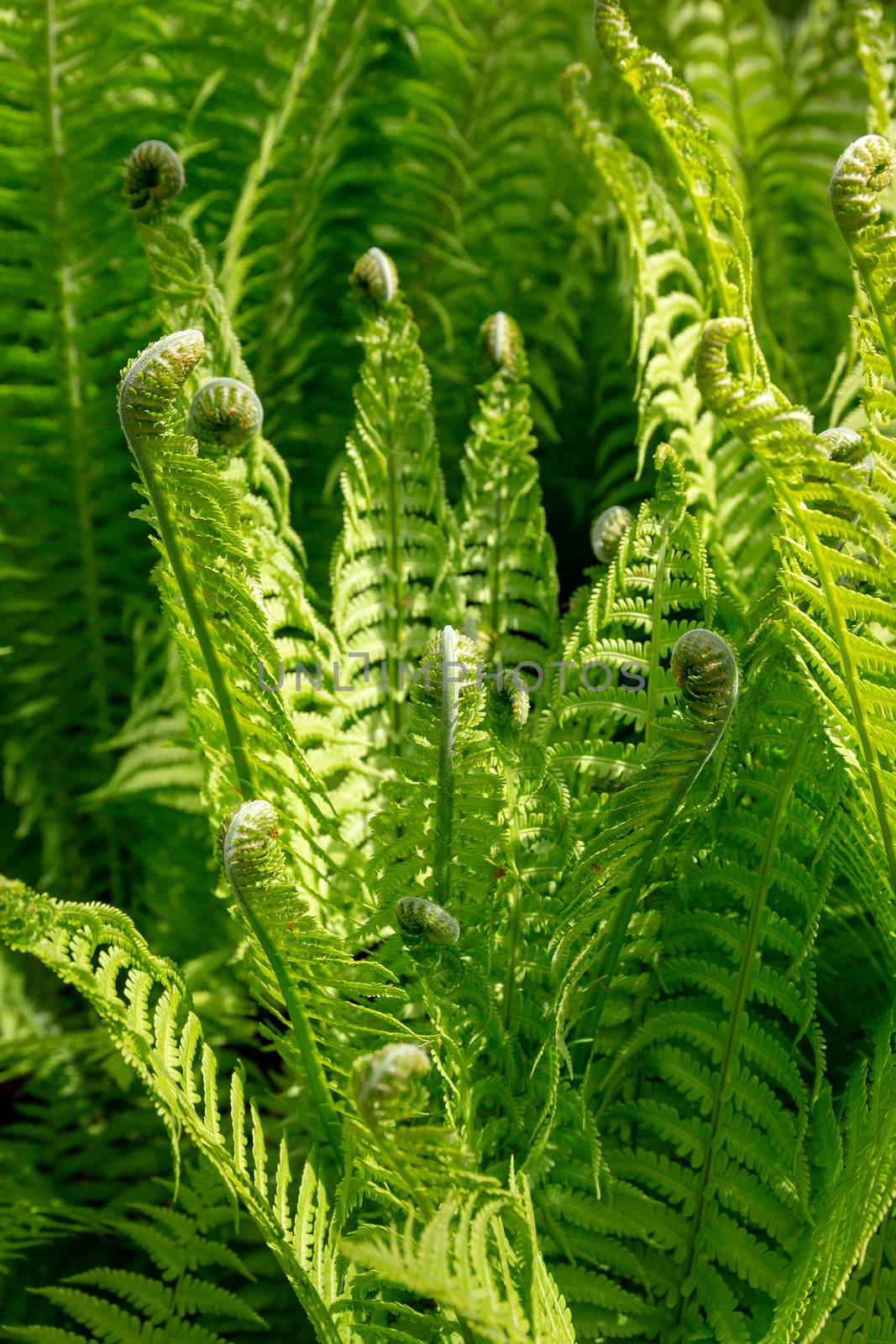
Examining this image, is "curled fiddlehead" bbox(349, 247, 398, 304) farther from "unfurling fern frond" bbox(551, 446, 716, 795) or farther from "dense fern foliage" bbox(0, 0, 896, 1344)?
"unfurling fern frond" bbox(551, 446, 716, 795)

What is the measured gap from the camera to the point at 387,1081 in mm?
430

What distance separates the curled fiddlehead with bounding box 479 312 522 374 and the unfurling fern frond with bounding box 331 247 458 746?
0.17 ft

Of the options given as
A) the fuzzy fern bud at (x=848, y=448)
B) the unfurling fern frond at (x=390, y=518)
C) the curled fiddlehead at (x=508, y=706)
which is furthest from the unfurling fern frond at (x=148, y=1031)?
the fuzzy fern bud at (x=848, y=448)

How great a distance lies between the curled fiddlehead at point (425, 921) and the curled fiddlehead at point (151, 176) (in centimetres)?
48

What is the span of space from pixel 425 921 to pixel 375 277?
1.48 feet

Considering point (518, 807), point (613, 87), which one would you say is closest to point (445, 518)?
point (518, 807)

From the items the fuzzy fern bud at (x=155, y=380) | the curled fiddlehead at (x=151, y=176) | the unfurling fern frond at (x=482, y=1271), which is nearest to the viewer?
the unfurling fern frond at (x=482, y=1271)

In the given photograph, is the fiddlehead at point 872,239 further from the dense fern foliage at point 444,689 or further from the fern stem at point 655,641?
the fern stem at point 655,641

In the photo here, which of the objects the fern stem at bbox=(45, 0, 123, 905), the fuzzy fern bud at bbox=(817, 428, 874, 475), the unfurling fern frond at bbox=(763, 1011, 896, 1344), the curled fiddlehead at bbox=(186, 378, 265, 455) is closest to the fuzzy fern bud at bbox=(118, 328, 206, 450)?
the curled fiddlehead at bbox=(186, 378, 265, 455)

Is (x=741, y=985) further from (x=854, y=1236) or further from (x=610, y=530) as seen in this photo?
(x=610, y=530)

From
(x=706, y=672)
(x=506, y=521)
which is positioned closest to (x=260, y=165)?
(x=506, y=521)

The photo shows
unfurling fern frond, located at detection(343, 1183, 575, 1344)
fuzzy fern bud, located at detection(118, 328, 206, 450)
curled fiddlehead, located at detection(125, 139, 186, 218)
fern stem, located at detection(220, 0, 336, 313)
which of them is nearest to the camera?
unfurling fern frond, located at detection(343, 1183, 575, 1344)

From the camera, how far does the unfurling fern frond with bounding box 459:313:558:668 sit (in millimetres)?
831

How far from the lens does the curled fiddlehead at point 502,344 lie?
82cm
